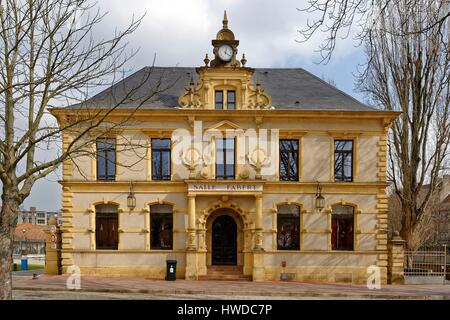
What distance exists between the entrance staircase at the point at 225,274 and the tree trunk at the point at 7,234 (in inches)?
517

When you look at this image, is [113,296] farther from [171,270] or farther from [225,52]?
[225,52]

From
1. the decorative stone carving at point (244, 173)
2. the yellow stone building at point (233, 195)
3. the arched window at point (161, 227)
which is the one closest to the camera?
the yellow stone building at point (233, 195)

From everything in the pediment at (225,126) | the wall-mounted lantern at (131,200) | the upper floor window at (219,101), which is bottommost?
the wall-mounted lantern at (131,200)

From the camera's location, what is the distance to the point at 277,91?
2592cm

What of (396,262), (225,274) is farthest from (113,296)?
(396,262)

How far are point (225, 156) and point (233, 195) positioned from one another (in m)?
2.04

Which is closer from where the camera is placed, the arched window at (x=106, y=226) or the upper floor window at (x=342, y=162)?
the arched window at (x=106, y=226)

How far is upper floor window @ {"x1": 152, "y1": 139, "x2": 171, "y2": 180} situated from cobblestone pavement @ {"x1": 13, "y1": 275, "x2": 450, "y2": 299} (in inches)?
201

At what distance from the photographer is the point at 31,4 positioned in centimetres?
1008

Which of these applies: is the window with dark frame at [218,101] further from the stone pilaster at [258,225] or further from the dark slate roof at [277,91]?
the stone pilaster at [258,225]

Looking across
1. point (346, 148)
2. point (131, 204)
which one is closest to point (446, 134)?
point (346, 148)

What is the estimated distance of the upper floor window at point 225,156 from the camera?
78.8 ft

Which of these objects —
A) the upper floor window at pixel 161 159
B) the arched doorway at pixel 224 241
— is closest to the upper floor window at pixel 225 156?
the arched doorway at pixel 224 241
